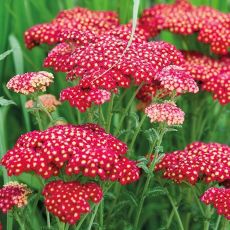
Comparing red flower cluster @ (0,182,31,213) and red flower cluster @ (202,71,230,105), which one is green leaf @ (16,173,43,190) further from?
red flower cluster @ (202,71,230,105)

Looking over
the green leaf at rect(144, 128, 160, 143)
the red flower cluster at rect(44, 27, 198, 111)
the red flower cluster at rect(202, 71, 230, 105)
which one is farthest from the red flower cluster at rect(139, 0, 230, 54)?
the green leaf at rect(144, 128, 160, 143)

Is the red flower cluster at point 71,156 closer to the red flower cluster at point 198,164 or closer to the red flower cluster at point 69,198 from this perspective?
the red flower cluster at point 69,198

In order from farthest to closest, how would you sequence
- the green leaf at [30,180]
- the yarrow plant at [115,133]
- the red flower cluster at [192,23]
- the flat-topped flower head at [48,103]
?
the red flower cluster at [192,23], the green leaf at [30,180], the flat-topped flower head at [48,103], the yarrow plant at [115,133]

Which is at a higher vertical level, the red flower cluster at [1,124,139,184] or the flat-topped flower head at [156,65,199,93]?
the flat-topped flower head at [156,65,199,93]

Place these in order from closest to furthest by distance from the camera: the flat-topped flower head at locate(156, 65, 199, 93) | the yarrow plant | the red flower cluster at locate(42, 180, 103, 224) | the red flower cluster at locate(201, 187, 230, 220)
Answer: the red flower cluster at locate(42, 180, 103, 224) < the yarrow plant < the red flower cluster at locate(201, 187, 230, 220) < the flat-topped flower head at locate(156, 65, 199, 93)

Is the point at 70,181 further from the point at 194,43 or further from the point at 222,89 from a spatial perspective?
the point at 194,43

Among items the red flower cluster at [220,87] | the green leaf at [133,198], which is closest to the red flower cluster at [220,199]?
the green leaf at [133,198]
